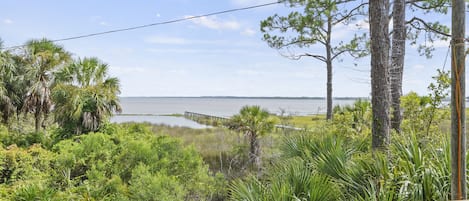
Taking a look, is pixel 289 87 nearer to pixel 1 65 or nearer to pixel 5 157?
pixel 1 65

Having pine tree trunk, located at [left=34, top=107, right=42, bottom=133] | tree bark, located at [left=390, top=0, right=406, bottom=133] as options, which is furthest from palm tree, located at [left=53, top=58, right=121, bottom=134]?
tree bark, located at [left=390, top=0, right=406, bottom=133]

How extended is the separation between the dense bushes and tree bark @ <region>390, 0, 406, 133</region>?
3.75 metres

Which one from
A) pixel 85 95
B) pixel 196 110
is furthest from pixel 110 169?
pixel 196 110

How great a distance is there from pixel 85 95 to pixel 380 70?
8.06 meters

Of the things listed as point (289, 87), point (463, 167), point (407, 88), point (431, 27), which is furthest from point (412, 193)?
point (289, 87)

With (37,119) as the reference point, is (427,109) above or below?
above

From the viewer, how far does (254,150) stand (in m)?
9.84

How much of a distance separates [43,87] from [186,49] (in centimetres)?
740

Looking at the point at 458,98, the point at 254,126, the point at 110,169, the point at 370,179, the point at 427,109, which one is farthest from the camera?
the point at 254,126

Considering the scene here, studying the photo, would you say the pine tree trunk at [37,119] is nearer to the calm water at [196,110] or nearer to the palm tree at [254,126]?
the calm water at [196,110]

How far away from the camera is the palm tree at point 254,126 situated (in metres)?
9.73

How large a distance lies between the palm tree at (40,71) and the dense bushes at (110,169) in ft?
12.1

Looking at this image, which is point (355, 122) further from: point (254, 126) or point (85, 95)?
point (85, 95)

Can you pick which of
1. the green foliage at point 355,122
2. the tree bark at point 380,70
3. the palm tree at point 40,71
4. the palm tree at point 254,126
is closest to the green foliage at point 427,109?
the green foliage at point 355,122
